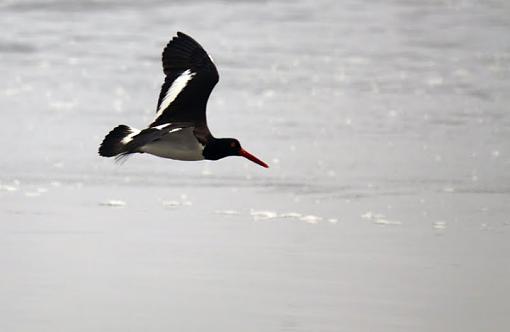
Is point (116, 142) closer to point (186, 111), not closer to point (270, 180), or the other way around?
point (186, 111)

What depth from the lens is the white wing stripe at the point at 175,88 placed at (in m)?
7.42

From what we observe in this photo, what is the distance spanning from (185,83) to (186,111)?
183 mm

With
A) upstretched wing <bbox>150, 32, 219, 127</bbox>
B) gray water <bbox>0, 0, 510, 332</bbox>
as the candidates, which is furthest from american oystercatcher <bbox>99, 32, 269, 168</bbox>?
gray water <bbox>0, 0, 510, 332</bbox>

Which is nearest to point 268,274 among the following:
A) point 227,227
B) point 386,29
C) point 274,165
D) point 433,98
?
point 227,227

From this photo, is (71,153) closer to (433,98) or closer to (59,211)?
(59,211)

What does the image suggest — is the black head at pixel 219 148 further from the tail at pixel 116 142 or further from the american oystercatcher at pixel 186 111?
the tail at pixel 116 142

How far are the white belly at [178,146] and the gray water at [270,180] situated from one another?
0.48 metres

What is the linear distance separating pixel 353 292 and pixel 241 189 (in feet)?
8.61

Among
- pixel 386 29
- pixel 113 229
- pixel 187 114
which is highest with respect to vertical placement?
pixel 187 114

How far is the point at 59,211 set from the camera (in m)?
7.78

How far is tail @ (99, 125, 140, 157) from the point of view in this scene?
653 centimetres

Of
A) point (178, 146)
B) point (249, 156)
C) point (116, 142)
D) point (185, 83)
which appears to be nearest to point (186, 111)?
point (185, 83)

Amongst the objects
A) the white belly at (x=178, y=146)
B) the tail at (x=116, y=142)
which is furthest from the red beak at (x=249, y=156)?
the tail at (x=116, y=142)

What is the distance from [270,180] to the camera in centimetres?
891
